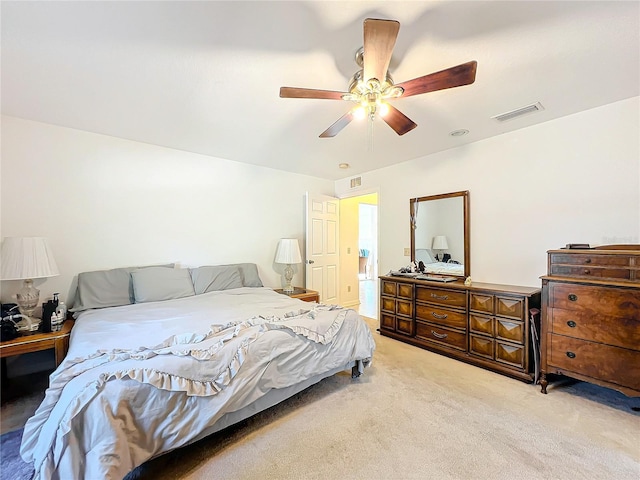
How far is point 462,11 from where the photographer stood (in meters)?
1.43

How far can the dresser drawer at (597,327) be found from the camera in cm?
192

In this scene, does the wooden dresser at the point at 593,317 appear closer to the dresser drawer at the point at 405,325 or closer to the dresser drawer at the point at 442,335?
the dresser drawer at the point at 442,335

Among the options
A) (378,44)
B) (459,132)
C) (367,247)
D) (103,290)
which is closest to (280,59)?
(378,44)

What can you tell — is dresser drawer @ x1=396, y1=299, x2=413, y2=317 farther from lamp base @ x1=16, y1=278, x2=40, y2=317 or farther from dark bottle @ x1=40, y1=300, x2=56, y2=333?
lamp base @ x1=16, y1=278, x2=40, y2=317

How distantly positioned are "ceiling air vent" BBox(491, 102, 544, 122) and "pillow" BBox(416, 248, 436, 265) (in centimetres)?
171

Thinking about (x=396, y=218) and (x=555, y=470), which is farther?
(x=396, y=218)

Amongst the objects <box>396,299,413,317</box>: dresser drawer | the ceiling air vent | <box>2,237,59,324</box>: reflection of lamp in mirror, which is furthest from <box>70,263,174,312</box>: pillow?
the ceiling air vent

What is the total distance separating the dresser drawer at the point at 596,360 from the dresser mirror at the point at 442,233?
46.7 inches

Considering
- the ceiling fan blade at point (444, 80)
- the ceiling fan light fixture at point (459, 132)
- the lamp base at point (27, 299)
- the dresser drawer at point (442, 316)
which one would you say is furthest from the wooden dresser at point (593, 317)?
the lamp base at point (27, 299)

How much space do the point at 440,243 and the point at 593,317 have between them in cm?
167

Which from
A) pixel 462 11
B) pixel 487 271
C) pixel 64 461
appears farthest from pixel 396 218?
pixel 64 461

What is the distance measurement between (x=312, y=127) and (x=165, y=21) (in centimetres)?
152

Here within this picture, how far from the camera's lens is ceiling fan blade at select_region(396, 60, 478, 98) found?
56.4 inches

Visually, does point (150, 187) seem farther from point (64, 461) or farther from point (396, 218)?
point (396, 218)
